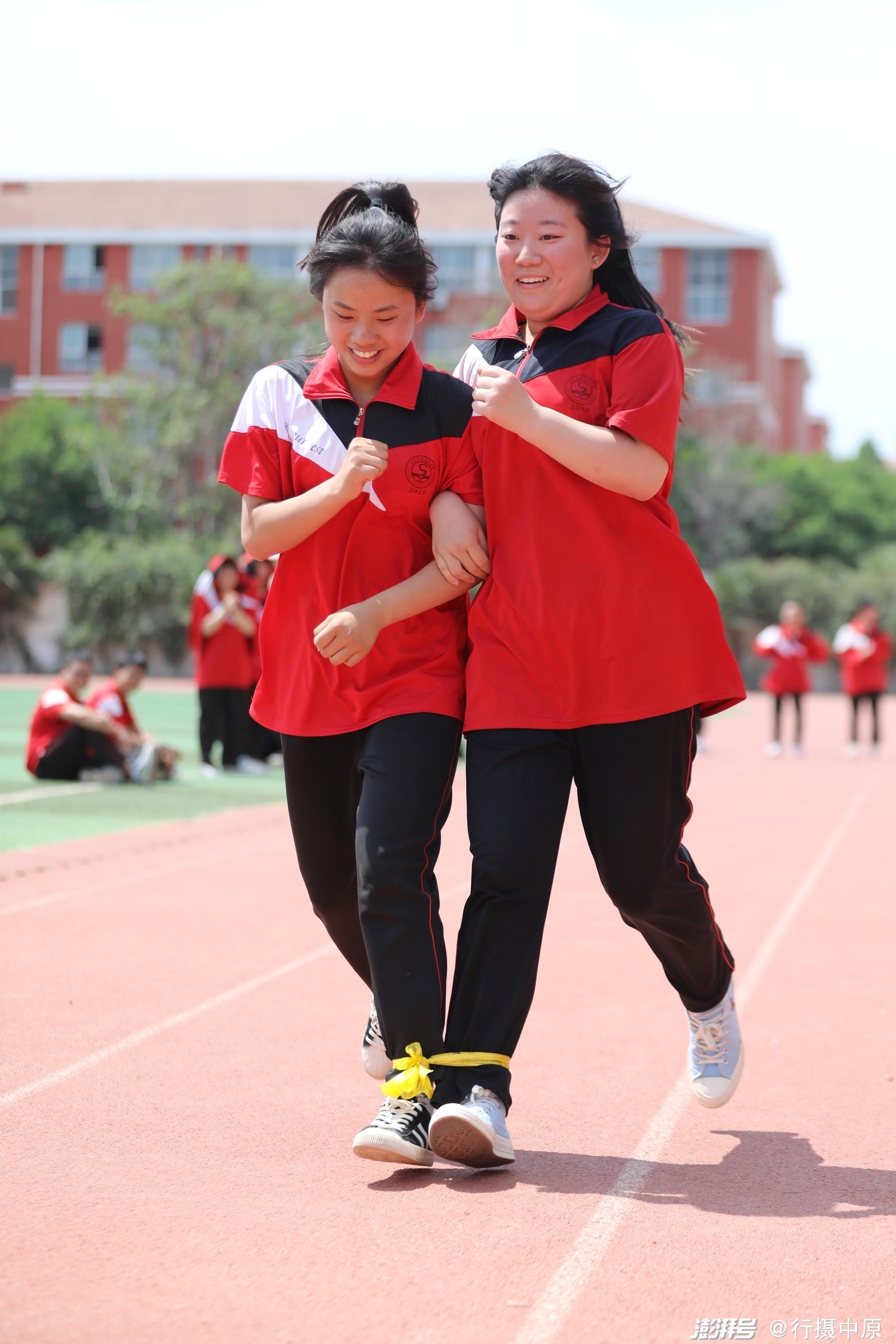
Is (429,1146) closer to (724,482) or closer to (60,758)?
(60,758)

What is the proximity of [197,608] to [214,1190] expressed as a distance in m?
11.0

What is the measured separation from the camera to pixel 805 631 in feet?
63.7

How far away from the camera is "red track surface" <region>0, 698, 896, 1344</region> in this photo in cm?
279

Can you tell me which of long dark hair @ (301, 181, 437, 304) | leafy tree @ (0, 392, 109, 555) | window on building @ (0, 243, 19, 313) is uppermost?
window on building @ (0, 243, 19, 313)

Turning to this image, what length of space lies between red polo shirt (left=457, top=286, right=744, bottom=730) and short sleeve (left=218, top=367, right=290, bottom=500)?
464mm

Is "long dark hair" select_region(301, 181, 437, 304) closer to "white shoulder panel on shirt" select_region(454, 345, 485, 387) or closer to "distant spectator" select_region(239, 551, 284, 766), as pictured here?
"white shoulder panel on shirt" select_region(454, 345, 485, 387)

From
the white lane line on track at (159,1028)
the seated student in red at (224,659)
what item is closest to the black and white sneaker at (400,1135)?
the white lane line on track at (159,1028)

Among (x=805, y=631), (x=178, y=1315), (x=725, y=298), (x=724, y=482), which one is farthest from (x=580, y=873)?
(x=725, y=298)

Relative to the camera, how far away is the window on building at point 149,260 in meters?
60.1

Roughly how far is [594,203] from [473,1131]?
2.09 meters

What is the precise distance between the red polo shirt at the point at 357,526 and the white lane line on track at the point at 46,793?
782 cm

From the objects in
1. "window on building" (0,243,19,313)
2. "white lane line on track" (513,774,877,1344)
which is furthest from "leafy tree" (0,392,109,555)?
"white lane line on track" (513,774,877,1344)

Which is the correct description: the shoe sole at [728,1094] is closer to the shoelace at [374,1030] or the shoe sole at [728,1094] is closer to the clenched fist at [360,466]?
the shoelace at [374,1030]

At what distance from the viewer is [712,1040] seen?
3961 millimetres
